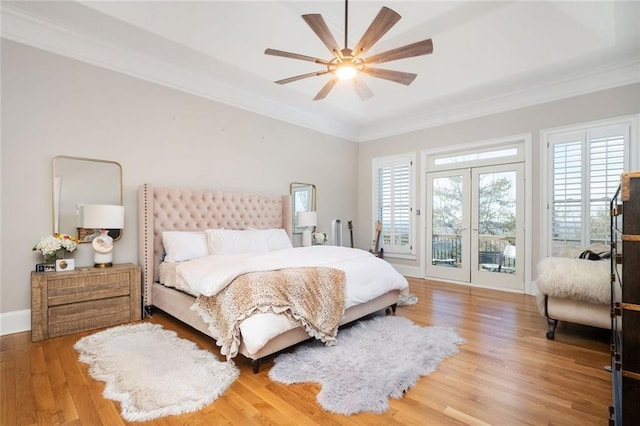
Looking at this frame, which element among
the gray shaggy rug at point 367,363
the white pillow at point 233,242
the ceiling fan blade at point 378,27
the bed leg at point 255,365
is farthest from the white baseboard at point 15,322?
the ceiling fan blade at point 378,27

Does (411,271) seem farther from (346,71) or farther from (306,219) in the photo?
(346,71)

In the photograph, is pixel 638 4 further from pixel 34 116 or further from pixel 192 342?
pixel 34 116

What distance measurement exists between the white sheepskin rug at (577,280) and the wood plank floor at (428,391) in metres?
0.48

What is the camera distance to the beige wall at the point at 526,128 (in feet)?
13.2

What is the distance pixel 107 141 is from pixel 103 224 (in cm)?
102

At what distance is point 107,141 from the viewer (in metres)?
3.52

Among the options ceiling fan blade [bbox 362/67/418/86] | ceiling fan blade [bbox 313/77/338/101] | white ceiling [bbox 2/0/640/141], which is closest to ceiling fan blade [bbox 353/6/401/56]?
ceiling fan blade [bbox 362/67/418/86]

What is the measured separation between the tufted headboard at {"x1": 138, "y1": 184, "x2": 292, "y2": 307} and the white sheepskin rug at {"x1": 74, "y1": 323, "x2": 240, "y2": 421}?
86cm

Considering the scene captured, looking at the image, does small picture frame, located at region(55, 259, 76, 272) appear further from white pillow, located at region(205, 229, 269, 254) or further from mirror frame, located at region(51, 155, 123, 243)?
white pillow, located at region(205, 229, 269, 254)

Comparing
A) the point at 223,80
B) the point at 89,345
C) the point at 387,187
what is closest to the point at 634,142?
the point at 387,187

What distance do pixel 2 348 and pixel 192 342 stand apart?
1583mm

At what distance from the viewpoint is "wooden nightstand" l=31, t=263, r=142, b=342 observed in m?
2.81

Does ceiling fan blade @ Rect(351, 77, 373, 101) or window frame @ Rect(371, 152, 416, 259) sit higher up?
ceiling fan blade @ Rect(351, 77, 373, 101)

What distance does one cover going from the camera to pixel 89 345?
270 cm
